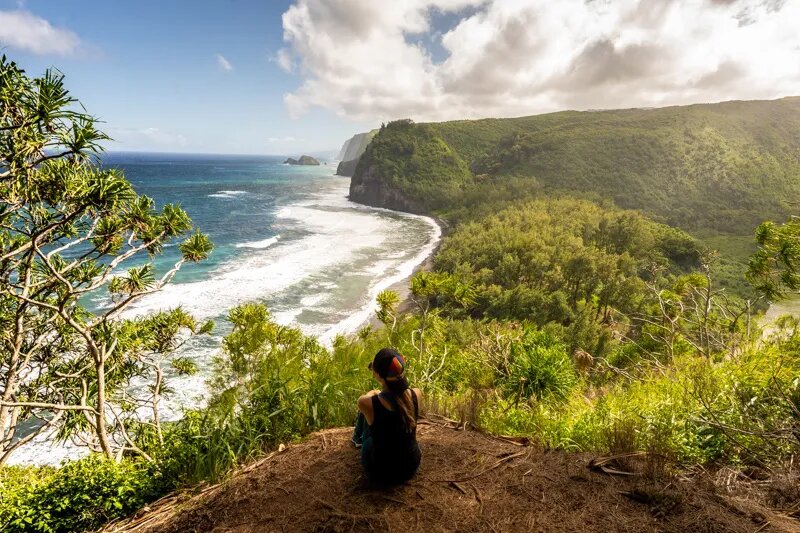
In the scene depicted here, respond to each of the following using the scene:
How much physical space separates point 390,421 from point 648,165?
372 ft

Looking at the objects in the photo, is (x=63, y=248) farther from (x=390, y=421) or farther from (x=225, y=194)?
(x=225, y=194)

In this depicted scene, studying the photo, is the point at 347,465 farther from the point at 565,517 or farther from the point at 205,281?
the point at 205,281

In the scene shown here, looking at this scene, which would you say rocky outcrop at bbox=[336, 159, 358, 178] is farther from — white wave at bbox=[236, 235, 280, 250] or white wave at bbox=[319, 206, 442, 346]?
white wave at bbox=[236, 235, 280, 250]

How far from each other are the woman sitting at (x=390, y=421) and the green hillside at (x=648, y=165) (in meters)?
80.1

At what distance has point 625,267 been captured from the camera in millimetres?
30312

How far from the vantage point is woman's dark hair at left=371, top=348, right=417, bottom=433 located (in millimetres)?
3066

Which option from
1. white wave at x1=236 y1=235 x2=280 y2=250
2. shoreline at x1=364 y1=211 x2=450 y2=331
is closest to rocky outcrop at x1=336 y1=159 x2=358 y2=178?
shoreline at x1=364 y1=211 x2=450 y2=331

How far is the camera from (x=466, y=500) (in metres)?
3.15

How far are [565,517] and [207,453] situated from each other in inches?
138

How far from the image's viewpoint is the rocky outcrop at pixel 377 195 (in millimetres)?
95438

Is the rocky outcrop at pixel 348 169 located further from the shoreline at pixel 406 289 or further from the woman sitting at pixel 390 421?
the woman sitting at pixel 390 421

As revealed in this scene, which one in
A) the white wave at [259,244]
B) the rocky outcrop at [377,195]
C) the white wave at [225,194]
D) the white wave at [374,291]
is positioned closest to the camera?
the white wave at [374,291]

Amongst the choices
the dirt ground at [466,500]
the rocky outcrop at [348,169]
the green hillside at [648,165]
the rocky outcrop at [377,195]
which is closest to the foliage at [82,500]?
the dirt ground at [466,500]

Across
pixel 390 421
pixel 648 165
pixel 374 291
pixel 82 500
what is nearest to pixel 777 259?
pixel 390 421
